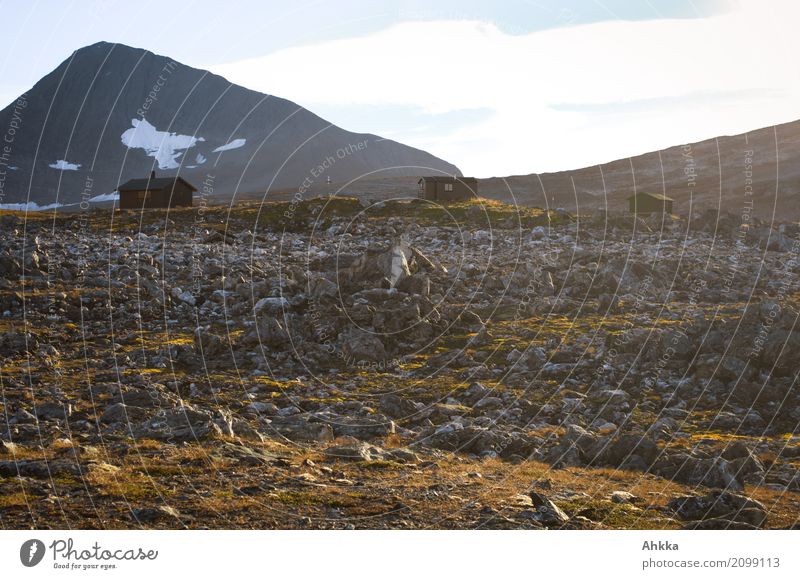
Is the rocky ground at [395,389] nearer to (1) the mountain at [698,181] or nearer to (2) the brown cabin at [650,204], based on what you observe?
(2) the brown cabin at [650,204]

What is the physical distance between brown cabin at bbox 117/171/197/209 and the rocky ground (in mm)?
47287

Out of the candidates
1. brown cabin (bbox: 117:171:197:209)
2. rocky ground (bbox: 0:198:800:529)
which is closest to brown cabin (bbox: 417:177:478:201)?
brown cabin (bbox: 117:171:197:209)

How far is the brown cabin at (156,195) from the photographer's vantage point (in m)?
100

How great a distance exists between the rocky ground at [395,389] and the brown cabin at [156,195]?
155 feet

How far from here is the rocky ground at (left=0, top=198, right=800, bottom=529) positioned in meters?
16.8

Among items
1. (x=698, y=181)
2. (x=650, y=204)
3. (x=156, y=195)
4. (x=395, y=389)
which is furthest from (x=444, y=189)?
(x=395, y=389)

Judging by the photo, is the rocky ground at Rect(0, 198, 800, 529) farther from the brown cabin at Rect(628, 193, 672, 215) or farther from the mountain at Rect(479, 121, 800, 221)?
the mountain at Rect(479, 121, 800, 221)

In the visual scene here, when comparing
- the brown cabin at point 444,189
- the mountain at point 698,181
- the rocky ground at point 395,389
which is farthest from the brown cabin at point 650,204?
the rocky ground at point 395,389

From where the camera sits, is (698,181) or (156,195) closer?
(156,195)

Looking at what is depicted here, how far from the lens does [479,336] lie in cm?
3347

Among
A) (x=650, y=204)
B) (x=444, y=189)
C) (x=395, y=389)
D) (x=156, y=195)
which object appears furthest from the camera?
(x=156, y=195)

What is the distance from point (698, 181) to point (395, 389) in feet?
397

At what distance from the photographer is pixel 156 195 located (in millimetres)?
100312

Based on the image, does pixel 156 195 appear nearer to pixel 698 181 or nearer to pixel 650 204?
pixel 650 204
